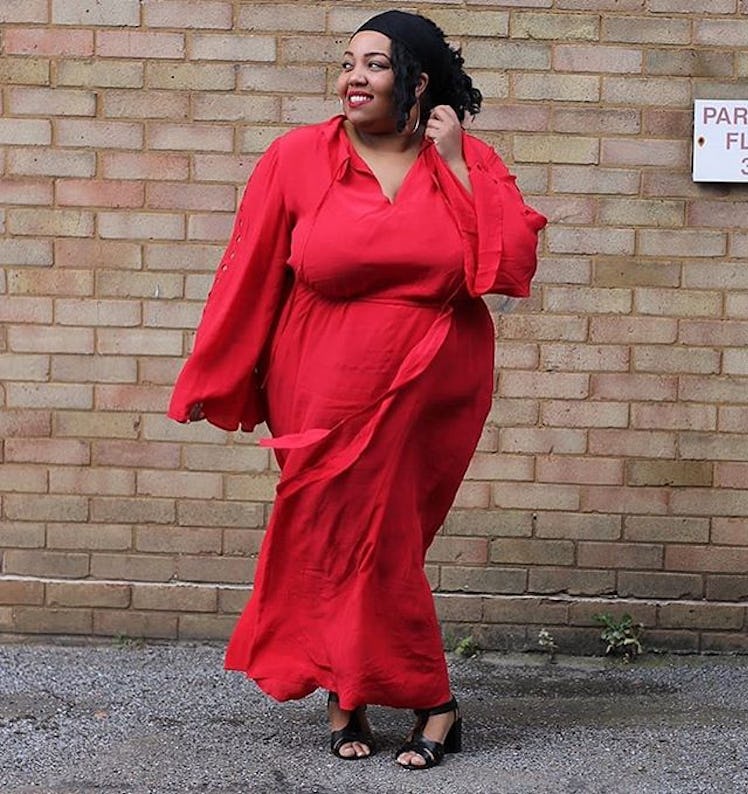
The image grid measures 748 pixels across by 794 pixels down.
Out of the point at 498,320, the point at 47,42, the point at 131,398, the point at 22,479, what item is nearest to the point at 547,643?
the point at 498,320

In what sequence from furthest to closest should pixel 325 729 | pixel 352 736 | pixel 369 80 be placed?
pixel 325 729 → pixel 352 736 → pixel 369 80

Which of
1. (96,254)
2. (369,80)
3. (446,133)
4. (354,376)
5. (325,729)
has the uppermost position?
(369,80)

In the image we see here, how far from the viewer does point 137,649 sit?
18.0 ft

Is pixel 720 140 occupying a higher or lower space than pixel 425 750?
higher

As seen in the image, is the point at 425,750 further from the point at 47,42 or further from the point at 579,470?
the point at 47,42

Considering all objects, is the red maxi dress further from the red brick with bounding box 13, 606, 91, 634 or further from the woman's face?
the red brick with bounding box 13, 606, 91, 634

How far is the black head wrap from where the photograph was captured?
159 inches

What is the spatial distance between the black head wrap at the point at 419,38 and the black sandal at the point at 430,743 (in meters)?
1.71

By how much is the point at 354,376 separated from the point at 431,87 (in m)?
0.80

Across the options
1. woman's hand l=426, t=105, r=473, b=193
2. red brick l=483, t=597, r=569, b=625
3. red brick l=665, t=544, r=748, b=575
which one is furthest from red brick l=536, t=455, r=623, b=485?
woman's hand l=426, t=105, r=473, b=193

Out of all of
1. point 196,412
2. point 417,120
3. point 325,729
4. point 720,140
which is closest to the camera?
point 417,120

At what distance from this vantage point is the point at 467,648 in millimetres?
5488

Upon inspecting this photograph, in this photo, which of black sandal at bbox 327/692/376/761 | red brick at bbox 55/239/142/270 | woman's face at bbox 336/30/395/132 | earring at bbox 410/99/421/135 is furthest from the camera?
red brick at bbox 55/239/142/270

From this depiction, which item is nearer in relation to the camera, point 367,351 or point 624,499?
point 367,351
